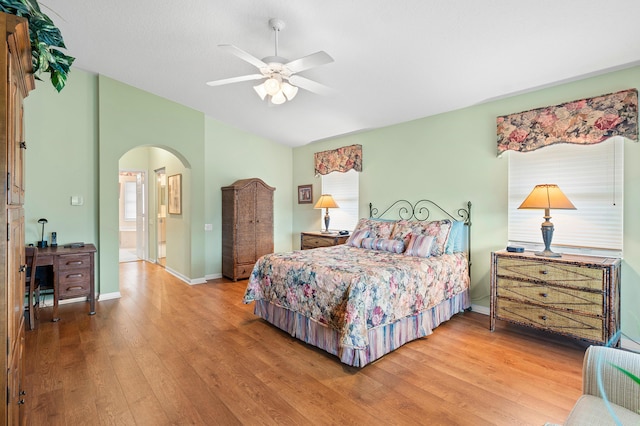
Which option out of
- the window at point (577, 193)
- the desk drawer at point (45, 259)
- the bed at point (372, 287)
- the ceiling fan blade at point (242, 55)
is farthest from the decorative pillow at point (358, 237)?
the desk drawer at point (45, 259)

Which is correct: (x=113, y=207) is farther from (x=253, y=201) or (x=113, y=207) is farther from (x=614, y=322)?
(x=614, y=322)

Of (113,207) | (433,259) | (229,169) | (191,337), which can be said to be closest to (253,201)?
(229,169)

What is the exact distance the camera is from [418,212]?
4477mm

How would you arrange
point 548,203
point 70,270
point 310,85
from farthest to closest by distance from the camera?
point 70,270 → point 548,203 → point 310,85

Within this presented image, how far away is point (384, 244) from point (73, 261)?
373cm

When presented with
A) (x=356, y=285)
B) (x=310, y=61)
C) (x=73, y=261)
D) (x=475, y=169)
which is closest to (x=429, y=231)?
(x=475, y=169)

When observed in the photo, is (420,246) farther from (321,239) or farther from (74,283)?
(74,283)

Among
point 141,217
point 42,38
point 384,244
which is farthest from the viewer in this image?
point 141,217

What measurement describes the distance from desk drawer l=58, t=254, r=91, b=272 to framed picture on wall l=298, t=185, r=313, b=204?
3.60 metres

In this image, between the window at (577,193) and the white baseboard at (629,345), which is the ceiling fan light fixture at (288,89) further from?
the white baseboard at (629,345)

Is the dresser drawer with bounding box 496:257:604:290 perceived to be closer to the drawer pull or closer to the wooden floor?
the wooden floor

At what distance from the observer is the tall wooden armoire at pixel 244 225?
17.7ft

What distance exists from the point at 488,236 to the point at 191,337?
3.45 meters

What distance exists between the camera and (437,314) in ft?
11.1
